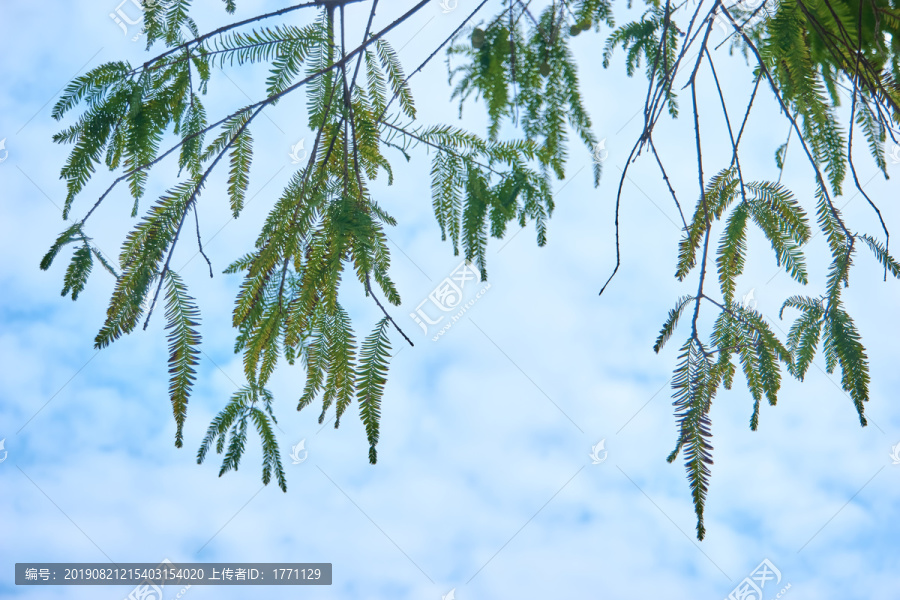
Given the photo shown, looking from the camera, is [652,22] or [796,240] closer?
[796,240]

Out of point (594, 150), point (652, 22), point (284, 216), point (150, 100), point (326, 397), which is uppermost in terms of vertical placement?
point (652, 22)

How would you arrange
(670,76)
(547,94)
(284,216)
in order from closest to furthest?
(670,76), (284,216), (547,94)

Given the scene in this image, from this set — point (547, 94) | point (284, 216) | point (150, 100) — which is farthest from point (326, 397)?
point (547, 94)

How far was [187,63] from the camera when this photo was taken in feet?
4.62

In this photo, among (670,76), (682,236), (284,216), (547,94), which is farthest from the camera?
(547,94)

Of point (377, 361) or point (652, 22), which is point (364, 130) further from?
point (652, 22)

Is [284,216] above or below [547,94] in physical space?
below

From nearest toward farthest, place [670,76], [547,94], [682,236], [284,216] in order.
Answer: [670,76], [284,216], [682,236], [547,94]

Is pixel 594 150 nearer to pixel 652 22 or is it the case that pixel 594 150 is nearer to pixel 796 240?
pixel 652 22

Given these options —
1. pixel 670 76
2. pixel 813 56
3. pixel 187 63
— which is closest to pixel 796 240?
pixel 813 56

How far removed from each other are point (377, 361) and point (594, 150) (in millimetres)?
872

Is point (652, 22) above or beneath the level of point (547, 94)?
above

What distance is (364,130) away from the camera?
135 centimetres

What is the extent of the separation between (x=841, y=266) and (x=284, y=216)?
1094 millimetres
